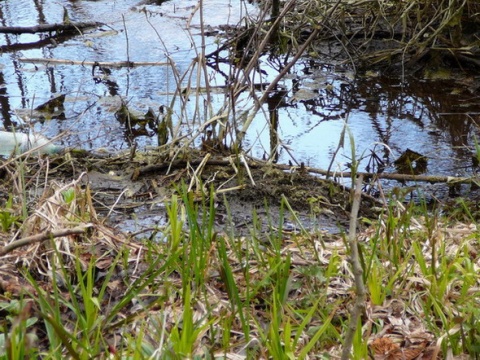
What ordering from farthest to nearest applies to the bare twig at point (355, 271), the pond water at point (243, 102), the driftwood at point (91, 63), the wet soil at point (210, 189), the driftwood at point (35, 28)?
the driftwood at point (35, 28)
the driftwood at point (91, 63)
the pond water at point (243, 102)
the wet soil at point (210, 189)
the bare twig at point (355, 271)

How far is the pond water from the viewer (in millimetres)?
3990

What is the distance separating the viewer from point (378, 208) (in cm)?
314

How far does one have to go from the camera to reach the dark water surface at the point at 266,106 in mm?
4023

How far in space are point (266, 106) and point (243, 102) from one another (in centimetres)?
20

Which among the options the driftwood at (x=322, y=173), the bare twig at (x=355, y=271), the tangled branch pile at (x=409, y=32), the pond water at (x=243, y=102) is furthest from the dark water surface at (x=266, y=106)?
the bare twig at (x=355, y=271)

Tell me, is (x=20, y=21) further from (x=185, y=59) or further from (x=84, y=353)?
(x=84, y=353)

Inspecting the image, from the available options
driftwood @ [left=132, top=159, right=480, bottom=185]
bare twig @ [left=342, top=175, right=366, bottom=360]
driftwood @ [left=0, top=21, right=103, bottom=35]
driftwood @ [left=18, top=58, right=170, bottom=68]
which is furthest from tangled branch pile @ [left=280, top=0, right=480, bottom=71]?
bare twig @ [left=342, top=175, right=366, bottom=360]

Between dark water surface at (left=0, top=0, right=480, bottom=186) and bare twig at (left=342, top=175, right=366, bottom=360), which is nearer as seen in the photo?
bare twig at (left=342, top=175, right=366, bottom=360)

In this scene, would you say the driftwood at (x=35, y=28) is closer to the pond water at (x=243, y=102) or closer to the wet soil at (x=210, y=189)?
the pond water at (x=243, y=102)

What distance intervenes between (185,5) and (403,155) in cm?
485

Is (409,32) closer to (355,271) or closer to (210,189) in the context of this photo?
(210,189)

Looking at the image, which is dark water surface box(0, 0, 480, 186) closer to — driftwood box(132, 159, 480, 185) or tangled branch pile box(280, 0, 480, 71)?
driftwood box(132, 159, 480, 185)

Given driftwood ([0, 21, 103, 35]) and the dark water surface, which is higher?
driftwood ([0, 21, 103, 35])

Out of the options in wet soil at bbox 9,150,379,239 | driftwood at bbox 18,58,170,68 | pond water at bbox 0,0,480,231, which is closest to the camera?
wet soil at bbox 9,150,379,239
